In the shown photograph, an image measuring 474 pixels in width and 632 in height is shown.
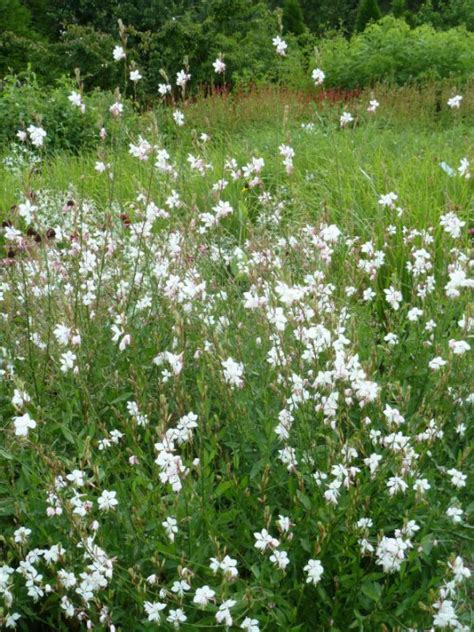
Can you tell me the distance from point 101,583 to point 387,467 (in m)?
0.80

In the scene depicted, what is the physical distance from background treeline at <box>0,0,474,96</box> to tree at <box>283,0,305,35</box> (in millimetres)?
2167

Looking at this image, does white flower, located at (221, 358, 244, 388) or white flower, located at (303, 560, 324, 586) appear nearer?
white flower, located at (303, 560, 324, 586)

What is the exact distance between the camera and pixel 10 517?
7.38 ft

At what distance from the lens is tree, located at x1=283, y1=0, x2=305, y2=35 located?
68.7 ft

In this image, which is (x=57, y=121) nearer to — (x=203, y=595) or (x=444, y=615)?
(x=203, y=595)

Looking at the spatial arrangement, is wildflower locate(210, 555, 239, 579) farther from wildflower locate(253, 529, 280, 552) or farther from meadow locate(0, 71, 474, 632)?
wildflower locate(253, 529, 280, 552)

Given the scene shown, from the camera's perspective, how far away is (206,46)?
1289cm

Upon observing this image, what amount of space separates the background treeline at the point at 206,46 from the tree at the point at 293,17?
217 cm

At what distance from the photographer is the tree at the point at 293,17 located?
20.9 metres

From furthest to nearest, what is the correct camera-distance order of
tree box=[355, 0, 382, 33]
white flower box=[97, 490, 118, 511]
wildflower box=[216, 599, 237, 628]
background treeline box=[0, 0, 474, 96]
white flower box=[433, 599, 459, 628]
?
tree box=[355, 0, 382, 33], background treeline box=[0, 0, 474, 96], white flower box=[97, 490, 118, 511], white flower box=[433, 599, 459, 628], wildflower box=[216, 599, 237, 628]

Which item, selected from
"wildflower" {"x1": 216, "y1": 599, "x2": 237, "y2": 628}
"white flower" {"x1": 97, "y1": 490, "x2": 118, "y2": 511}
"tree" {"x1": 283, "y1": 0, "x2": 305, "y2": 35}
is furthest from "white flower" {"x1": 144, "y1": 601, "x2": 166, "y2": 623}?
"tree" {"x1": 283, "y1": 0, "x2": 305, "y2": 35}

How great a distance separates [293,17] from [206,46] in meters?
9.32

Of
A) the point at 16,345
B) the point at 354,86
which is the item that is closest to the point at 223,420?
the point at 16,345

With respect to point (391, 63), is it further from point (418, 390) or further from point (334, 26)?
point (334, 26)
